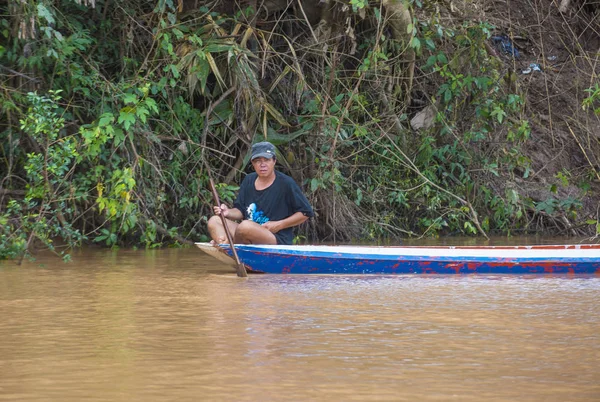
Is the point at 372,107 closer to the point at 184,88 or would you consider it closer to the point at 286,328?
the point at 184,88

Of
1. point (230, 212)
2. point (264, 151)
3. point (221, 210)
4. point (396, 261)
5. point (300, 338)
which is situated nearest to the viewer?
point (300, 338)

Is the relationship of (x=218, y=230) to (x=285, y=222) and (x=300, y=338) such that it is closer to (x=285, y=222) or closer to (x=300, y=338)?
(x=285, y=222)

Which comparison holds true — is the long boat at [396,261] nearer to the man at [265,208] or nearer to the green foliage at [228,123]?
the man at [265,208]

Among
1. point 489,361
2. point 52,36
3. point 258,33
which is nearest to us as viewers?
point 489,361

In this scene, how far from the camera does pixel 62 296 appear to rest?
7.23 meters

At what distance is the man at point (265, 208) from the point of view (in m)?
8.82

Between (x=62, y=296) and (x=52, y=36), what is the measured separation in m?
4.33

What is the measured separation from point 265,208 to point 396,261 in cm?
117

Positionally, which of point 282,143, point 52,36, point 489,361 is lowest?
point 489,361

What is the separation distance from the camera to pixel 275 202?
8891 mm

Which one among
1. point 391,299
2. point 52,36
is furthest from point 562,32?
Result: point 391,299

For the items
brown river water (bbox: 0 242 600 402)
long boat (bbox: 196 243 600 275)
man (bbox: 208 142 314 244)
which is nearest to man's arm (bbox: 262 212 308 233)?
man (bbox: 208 142 314 244)

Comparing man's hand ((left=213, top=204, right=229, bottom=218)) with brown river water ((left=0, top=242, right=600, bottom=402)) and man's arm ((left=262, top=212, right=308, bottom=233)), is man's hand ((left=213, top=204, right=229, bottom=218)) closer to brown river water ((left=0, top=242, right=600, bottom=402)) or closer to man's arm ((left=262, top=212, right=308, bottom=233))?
man's arm ((left=262, top=212, right=308, bottom=233))

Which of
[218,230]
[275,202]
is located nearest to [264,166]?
[275,202]
